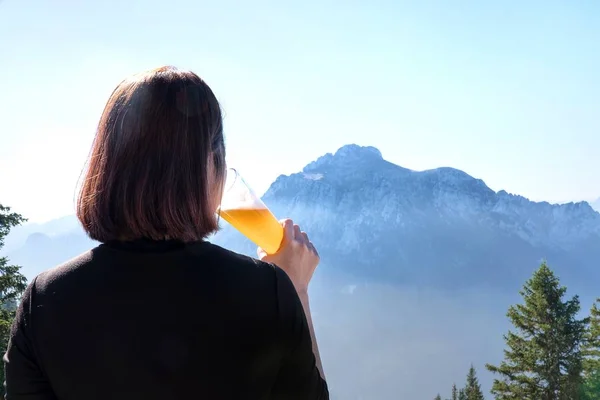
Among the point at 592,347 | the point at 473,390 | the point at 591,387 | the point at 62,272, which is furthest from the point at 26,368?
the point at 473,390

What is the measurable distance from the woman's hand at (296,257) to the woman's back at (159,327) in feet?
1.40

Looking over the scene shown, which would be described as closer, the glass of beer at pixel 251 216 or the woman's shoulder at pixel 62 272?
the woman's shoulder at pixel 62 272

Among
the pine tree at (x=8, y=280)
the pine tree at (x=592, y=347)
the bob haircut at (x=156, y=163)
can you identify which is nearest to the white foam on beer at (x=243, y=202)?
the bob haircut at (x=156, y=163)

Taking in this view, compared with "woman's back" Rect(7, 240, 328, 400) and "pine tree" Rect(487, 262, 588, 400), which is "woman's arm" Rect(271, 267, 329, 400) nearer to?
"woman's back" Rect(7, 240, 328, 400)

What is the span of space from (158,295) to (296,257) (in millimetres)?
642

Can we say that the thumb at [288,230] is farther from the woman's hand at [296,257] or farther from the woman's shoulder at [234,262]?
the woman's shoulder at [234,262]

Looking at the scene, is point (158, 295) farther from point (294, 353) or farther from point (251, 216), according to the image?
point (251, 216)

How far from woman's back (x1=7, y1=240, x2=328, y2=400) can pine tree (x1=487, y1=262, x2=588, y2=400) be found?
19.5 metres

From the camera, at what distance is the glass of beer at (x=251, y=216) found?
82.2 inches

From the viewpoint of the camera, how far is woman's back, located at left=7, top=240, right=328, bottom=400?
1.41m

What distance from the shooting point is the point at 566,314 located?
19.1 m

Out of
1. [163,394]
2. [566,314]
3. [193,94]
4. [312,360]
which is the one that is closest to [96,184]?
[193,94]

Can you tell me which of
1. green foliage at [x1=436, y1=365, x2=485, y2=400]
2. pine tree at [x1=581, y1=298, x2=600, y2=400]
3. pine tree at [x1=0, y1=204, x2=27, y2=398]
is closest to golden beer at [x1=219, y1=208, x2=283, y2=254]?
pine tree at [x1=0, y1=204, x2=27, y2=398]

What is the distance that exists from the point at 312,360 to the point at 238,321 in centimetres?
26
